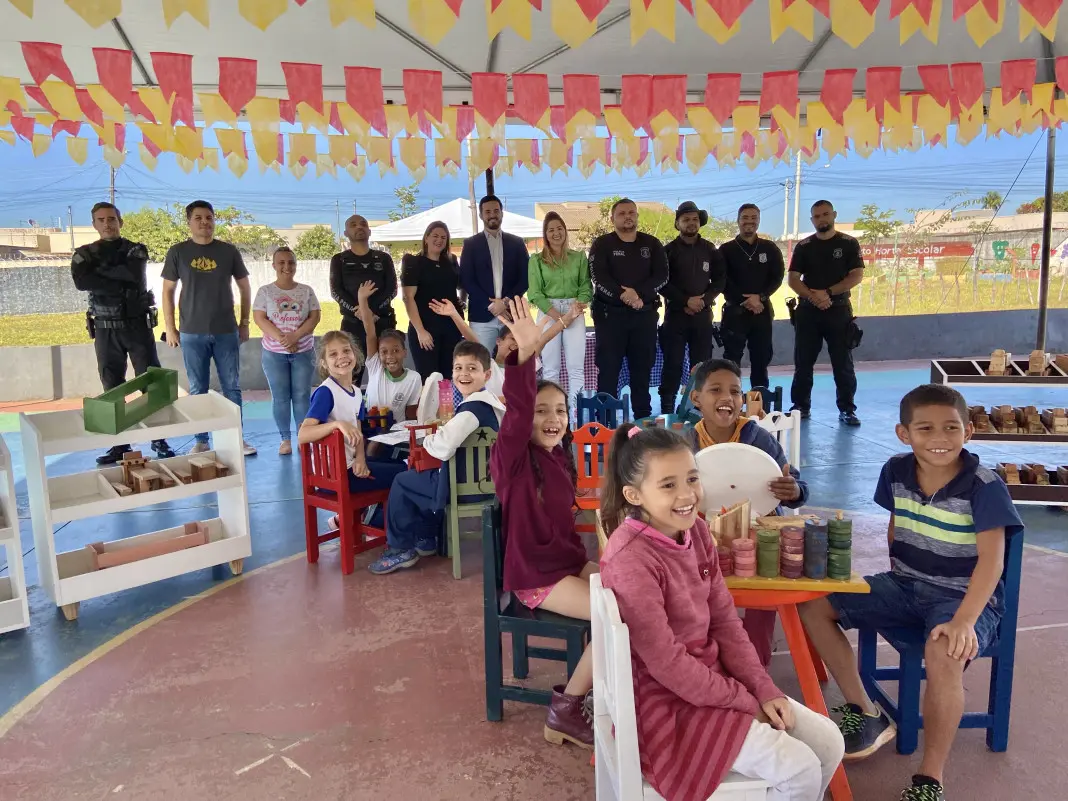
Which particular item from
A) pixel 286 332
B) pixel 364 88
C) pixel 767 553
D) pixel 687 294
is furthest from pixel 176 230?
pixel 767 553

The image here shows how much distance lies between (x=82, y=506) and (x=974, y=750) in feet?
11.2

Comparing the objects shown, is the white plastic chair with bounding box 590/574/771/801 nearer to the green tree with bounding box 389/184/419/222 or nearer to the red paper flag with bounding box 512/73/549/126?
the red paper flag with bounding box 512/73/549/126

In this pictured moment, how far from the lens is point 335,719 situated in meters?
2.64

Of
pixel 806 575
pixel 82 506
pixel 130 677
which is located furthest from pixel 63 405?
pixel 806 575

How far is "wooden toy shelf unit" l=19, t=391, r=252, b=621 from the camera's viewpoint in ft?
11.2

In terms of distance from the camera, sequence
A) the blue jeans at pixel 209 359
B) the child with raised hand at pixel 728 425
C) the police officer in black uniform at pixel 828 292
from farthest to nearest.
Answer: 1. the police officer in black uniform at pixel 828 292
2. the blue jeans at pixel 209 359
3. the child with raised hand at pixel 728 425

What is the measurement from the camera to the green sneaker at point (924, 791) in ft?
6.81

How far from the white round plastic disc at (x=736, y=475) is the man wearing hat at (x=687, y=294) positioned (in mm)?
4547

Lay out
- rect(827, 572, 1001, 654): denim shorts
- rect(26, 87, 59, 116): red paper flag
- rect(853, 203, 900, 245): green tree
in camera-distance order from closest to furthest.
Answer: rect(827, 572, 1001, 654): denim shorts
rect(26, 87, 59, 116): red paper flag
rect(853, 203, 900, 245): green tree

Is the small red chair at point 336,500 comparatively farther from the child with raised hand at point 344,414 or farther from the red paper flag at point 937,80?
the red paper flag at point 937,80

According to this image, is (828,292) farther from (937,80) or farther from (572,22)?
(572,22)

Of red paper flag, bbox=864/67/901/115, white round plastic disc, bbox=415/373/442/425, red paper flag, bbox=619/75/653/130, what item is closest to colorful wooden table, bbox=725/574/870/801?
white round plastic disc, bbox=415/373/442/425

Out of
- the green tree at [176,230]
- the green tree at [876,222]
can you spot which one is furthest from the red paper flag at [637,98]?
the green tree at [876,222]

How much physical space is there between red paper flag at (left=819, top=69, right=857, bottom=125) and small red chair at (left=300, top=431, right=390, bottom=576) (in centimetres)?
440
